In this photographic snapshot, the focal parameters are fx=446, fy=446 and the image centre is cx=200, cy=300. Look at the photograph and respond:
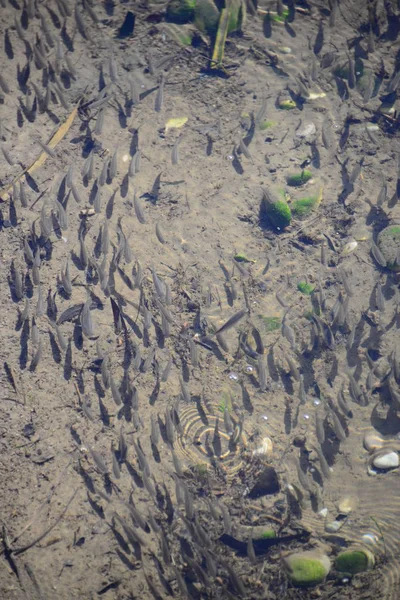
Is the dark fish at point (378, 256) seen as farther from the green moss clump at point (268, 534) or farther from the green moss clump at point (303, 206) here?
the green moss clump at point (268, 534)

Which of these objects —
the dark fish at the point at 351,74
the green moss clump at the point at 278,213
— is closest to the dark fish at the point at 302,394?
the green moss clump at the point at 278,213

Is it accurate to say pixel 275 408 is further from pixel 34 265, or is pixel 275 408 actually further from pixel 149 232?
pixel 34 265

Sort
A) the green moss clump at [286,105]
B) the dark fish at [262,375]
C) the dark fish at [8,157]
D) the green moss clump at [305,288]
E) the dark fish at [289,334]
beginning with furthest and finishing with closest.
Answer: the green moss clump at [286,105] < the dark fish at [8,157] < the green moss clump at [305,288] < the dark fish at [289,334] < the dark fish at [262,375]

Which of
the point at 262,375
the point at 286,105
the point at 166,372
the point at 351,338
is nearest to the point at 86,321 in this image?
the point at 166,372

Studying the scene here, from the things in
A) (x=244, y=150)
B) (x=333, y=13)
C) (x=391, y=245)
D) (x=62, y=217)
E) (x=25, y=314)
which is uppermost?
(x=333, y=13)

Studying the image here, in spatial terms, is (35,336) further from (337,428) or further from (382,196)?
(382,196)

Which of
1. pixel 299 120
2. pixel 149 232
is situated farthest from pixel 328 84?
pixel 149 232
